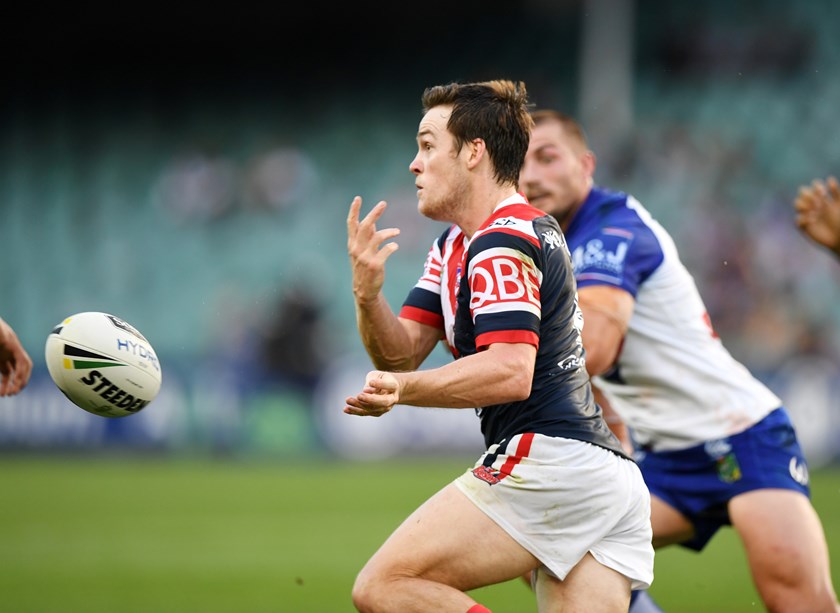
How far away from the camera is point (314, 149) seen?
23.9 metres

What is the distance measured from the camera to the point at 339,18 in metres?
23.8

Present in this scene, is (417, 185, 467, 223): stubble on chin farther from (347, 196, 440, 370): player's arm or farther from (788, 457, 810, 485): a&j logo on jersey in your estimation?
(788, 457, 810, 485): a&j logo on jersey

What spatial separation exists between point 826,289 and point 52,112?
15.1 m

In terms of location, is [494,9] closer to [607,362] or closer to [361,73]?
[361,73]

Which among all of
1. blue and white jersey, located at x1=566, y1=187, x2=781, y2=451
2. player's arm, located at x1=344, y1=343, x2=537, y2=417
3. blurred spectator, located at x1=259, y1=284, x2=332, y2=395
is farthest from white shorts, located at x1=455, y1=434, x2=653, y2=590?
blurred spectator, located at x1=259, y1=284, x2=332, y2=395

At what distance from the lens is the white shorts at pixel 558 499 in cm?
466

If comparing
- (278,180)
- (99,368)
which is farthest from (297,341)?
(99,368)

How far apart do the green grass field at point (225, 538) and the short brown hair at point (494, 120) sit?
4381 millimetres

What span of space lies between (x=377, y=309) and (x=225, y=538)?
7.62 metres

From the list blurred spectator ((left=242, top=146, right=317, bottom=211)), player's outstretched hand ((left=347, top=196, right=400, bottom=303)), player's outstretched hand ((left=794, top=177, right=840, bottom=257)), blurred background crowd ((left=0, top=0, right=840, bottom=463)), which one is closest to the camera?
player's outstretched hand ((left=347, top=196, right=400, bottom=303))

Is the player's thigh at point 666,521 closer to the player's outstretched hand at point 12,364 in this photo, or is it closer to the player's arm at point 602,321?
the player's arm at point 602,321

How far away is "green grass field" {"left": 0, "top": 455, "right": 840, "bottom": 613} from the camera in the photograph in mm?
9109

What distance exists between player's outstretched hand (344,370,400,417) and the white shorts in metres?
0.56

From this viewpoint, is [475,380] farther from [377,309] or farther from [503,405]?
[377,309]
